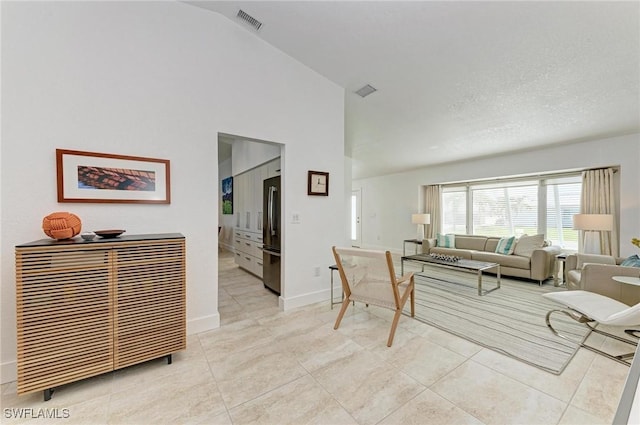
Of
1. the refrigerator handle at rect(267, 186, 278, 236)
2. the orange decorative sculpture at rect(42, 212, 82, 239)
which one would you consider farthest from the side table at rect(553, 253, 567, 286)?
the orange decorative sculpture at rect(42, 212, 82, 239)

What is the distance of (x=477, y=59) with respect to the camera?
9.11ft

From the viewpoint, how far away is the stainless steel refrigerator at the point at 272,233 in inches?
137

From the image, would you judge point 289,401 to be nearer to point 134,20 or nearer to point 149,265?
point 149,265

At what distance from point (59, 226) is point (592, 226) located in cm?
643

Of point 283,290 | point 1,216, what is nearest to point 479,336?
point 283,290

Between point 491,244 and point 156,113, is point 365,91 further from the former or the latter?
point 491,244

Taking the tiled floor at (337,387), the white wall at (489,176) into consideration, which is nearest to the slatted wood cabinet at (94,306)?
the tiled floor at (337,387)

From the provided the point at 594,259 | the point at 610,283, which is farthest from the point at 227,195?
the point at 594,259

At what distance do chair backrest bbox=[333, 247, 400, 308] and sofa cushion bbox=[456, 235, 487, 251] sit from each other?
13.6 feet

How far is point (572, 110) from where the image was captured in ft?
11.2

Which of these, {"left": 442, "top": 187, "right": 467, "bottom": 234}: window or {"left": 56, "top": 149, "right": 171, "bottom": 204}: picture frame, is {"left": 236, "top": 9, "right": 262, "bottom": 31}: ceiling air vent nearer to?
{"left": 56, "top": 149, "right": 171, "bottom": 204}: picture frame

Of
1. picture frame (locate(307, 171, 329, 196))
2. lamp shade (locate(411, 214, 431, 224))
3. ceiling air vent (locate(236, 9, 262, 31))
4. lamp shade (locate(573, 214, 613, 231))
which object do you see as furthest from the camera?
lamp shade (locate(411, 214, 431, 224))

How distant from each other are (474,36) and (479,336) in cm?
297

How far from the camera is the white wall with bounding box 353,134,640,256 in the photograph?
3.98 metres
